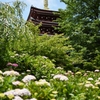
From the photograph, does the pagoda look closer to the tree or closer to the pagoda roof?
the pagoda roof

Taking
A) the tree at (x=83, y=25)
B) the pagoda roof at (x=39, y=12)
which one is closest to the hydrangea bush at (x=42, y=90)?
the tree at (x=83, y=25)

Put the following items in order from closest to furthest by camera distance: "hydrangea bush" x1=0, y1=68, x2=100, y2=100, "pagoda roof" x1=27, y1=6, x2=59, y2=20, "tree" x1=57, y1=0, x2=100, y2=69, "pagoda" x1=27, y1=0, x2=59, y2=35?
"hydrangea bush" x1=0, y1=68, x2=100, y2=100 < "tree" x1=57, y1=0, x2=100, y2=69 < "pagoda roof" x1=27, y1=6, x2=59, y2=20 < "pagoda" x1=27, y1=0, x2=59, y2=35

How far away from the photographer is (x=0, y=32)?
8047mm

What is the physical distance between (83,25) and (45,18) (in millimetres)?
5547

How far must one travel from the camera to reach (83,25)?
19234 millimetres

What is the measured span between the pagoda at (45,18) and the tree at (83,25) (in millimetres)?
2255

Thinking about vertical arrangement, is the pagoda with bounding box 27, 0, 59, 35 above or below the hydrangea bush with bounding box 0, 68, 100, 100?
below

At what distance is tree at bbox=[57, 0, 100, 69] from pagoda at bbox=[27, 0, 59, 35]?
2.25 metres

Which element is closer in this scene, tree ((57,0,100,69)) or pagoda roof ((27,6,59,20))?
tree ((57,0,100,69))

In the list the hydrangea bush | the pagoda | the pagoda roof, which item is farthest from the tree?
the hydrangea bush

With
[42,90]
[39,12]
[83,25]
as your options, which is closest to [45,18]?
[39,12]

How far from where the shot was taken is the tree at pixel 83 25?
18.2 metres

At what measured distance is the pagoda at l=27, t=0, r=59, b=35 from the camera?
909 inches

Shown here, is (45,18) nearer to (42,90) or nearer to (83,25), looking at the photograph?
(83,25)
